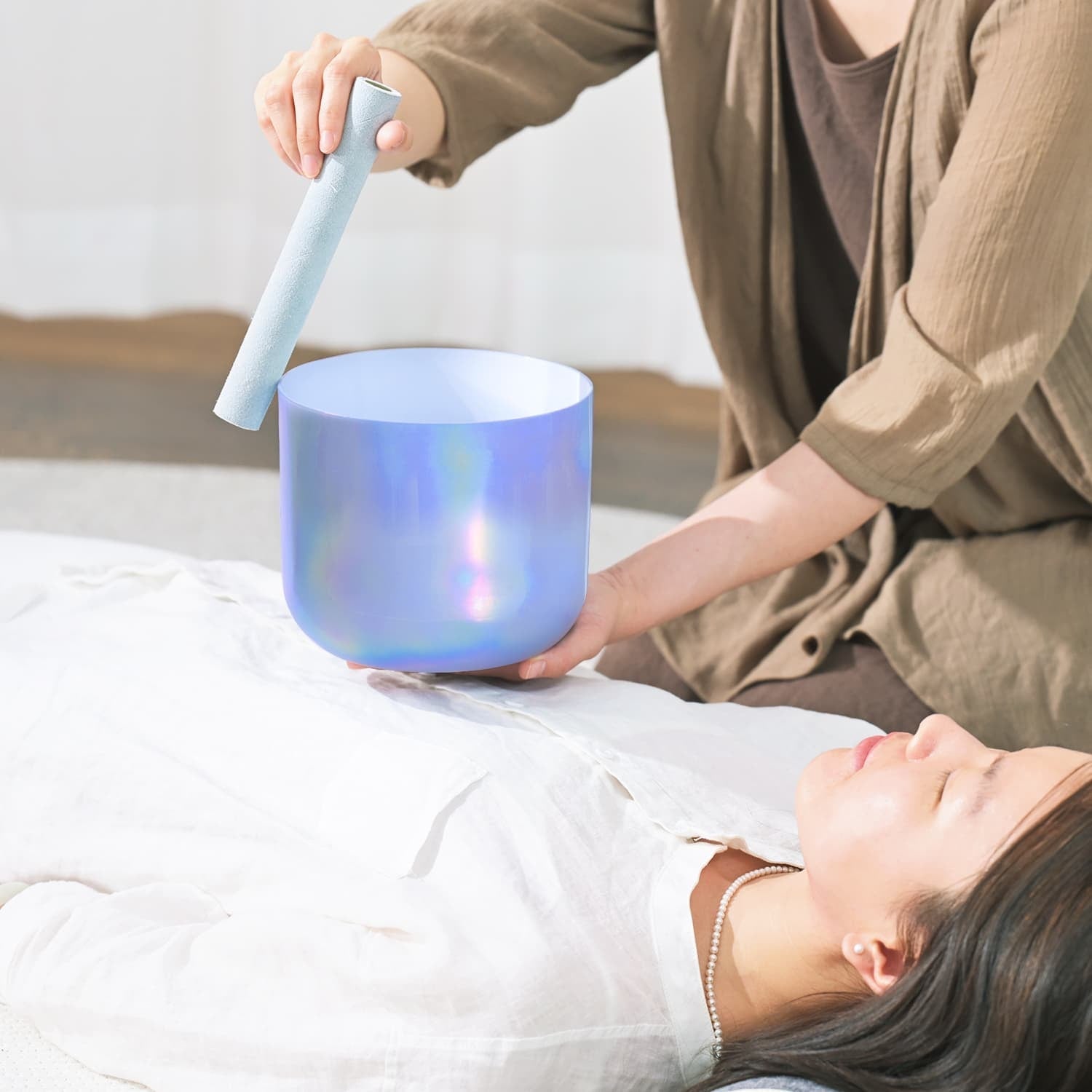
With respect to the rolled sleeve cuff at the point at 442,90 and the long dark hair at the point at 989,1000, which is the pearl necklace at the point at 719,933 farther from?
the rolled sleeve cuff at the point at 442,90

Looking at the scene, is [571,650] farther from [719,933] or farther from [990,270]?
[990,270]

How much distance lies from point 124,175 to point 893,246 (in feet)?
6.77

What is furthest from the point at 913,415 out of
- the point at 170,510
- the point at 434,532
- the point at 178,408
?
the point at 178,408

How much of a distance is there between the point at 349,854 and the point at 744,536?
41 cm

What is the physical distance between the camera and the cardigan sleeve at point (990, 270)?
1074mm

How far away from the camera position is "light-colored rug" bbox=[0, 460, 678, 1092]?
203 cm

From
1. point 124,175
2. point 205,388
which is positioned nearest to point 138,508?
point 205,388

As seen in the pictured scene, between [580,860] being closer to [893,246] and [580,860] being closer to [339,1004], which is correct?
[339,1004]

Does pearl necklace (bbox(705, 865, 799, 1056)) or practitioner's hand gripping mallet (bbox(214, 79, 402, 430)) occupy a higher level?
practitioner's hand gripping mallet (bbox(214, 79, 402, 430))

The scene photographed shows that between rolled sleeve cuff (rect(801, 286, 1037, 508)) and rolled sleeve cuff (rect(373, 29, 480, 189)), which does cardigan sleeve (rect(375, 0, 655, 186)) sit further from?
rolled sleeve cuff (rect(801, 286, 1037, 508))

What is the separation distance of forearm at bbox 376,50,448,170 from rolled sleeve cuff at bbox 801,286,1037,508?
0.41 metres

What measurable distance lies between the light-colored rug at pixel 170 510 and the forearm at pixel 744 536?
0.77 meters

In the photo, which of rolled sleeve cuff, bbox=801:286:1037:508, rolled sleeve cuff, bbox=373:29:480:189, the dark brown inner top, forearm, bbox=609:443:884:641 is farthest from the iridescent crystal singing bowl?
the dark brown inner top

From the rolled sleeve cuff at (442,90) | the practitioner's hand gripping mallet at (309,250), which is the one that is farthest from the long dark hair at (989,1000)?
the rolled sleeve cuff at (442,90)
